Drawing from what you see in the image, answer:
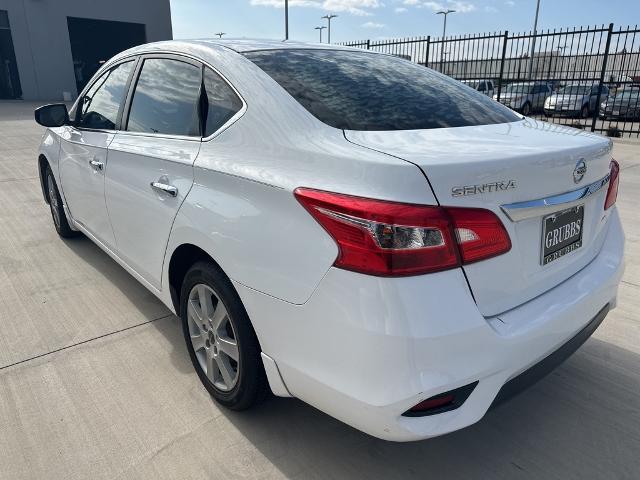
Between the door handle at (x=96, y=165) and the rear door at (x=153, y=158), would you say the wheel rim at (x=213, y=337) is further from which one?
the door handle at (x=96, y=165)

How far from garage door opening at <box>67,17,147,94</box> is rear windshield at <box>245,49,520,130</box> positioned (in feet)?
91.1

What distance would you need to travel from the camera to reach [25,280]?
3781 millimetres

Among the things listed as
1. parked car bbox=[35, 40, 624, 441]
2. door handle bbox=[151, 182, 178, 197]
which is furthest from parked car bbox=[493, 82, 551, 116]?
door handle bbox=[151, 182, 178, 197]

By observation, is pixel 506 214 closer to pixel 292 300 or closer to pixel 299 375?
pixel 292 300

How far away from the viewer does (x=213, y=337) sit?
2312 mm

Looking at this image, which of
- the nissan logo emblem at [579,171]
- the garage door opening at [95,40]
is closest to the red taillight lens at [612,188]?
the nissan logo emblem at [579,171]

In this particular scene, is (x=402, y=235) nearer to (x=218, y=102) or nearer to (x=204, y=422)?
(x=218, y=102)

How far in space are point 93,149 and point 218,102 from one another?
144 centimetres

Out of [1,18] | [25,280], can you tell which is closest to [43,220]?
[25,280]

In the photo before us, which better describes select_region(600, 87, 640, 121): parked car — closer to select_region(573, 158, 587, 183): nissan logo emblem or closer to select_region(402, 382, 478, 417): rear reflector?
select_region(573, 158, 587, 183): nissan logo emblem

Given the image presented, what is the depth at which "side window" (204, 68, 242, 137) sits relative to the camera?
219cm

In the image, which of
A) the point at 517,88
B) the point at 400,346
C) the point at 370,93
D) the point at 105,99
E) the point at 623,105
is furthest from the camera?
the point at 517,88

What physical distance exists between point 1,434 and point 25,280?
1854 mm

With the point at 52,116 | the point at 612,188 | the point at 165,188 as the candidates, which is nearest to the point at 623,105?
the point at 612,188
